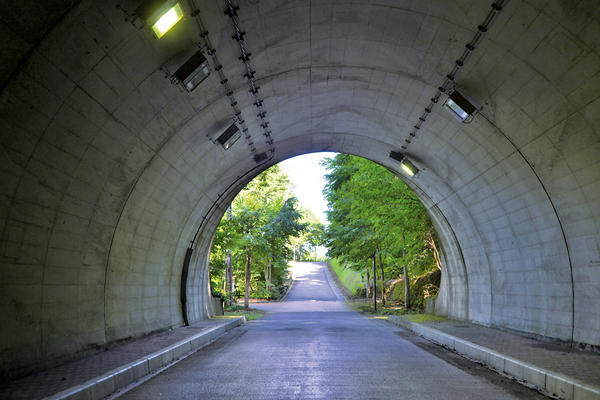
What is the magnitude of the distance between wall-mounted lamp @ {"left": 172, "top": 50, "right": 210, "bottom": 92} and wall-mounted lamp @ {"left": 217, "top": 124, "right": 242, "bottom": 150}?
2819 millimetres

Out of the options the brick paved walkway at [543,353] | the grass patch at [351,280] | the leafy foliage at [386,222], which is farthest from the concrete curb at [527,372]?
the grass patch at [351,280]

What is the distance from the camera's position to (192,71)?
757 centimetres

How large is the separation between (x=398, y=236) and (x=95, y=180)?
13.2 metres

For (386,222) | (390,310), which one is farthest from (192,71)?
(390,310)

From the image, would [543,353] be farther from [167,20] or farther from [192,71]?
[167,20]

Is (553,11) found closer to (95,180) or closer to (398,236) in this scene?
(95,180)

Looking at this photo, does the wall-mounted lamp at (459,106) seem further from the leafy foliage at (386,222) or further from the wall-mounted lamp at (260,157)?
the leafy foliage at (386,222)

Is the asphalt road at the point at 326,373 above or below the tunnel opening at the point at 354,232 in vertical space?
below

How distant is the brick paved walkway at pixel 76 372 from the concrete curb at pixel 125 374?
0.56ft

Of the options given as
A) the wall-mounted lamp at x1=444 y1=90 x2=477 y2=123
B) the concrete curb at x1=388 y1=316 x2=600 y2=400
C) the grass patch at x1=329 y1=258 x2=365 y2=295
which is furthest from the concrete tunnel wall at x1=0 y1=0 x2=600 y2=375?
the grass patch at x1=329 y1=258 x2=365 y2=295

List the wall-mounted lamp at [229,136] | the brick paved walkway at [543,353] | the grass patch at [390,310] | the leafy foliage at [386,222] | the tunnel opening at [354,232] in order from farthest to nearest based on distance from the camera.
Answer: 1. the grass patch at [390,310]
2. the tunnel opening at [354,232]
3. the leafy foliage at [386,222]
4. the wall-mounted lamp at [229,136]
5. the brick paved walkway at [543,353]

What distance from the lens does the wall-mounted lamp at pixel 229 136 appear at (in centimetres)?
1078

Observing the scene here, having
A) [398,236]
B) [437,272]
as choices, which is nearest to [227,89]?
[398,236]

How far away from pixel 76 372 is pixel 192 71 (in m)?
4.92
